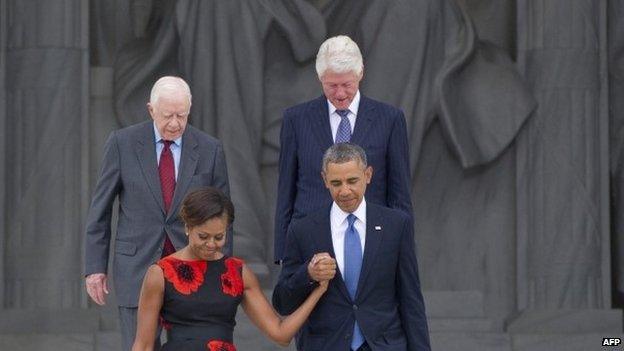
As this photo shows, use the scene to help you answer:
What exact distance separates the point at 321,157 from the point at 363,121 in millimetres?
211

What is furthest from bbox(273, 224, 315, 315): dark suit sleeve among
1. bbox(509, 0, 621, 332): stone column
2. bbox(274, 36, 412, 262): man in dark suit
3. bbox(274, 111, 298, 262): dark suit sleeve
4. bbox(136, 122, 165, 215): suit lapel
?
bbox(509, 0, 621, 332): stone column

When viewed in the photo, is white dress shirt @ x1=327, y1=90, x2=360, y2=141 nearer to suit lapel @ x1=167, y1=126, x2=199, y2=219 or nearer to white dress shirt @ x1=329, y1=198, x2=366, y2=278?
suit lapel @ x1=167, y1=126, x2=199, y2=219

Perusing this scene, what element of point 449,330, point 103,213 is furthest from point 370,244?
point 449,330

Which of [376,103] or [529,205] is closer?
[376,103]

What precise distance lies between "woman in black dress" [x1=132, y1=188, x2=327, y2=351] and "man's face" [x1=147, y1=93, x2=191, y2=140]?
923mm

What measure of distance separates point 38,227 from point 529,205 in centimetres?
283

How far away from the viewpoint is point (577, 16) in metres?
11.2

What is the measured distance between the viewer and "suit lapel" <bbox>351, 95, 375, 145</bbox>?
7.31 meters

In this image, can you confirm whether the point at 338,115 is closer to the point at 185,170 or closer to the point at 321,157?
the point at 321,157

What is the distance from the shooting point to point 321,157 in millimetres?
7320

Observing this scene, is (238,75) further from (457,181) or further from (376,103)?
(376,103)

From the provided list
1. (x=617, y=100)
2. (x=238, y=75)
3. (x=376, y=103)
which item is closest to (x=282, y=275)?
(x=376, y=103)

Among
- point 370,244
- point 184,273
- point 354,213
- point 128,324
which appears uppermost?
point 354,213

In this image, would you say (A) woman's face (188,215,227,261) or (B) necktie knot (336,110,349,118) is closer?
(A) woman's face (188,215,227,261)
